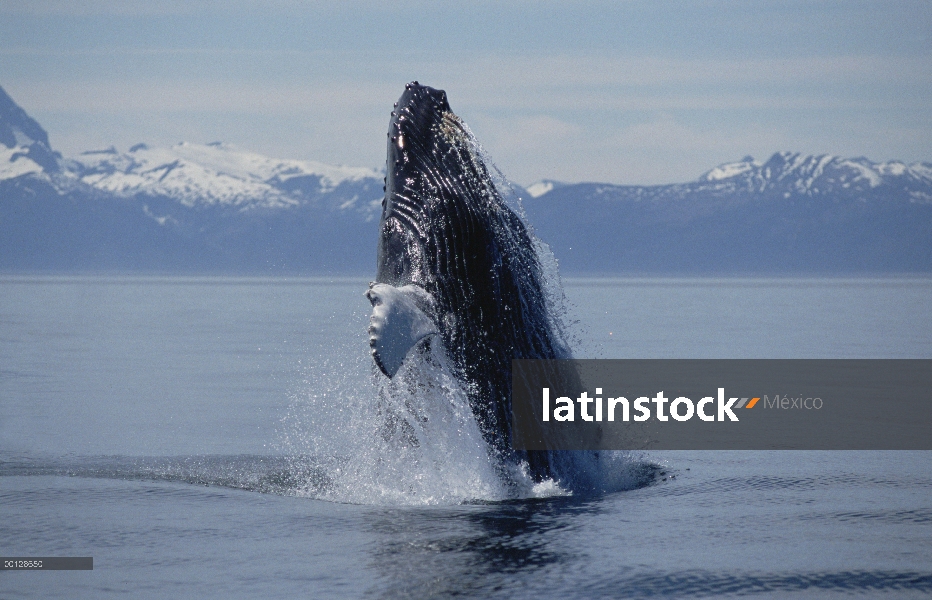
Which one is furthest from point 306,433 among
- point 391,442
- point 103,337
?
point 103,337

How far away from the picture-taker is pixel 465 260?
9.05 m

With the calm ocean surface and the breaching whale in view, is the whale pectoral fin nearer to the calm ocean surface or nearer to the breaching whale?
the breaching whale

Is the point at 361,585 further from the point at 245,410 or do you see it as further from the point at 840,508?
the point at 245,410

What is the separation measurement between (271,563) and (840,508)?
4.73m

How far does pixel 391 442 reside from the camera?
9570 millimetres
